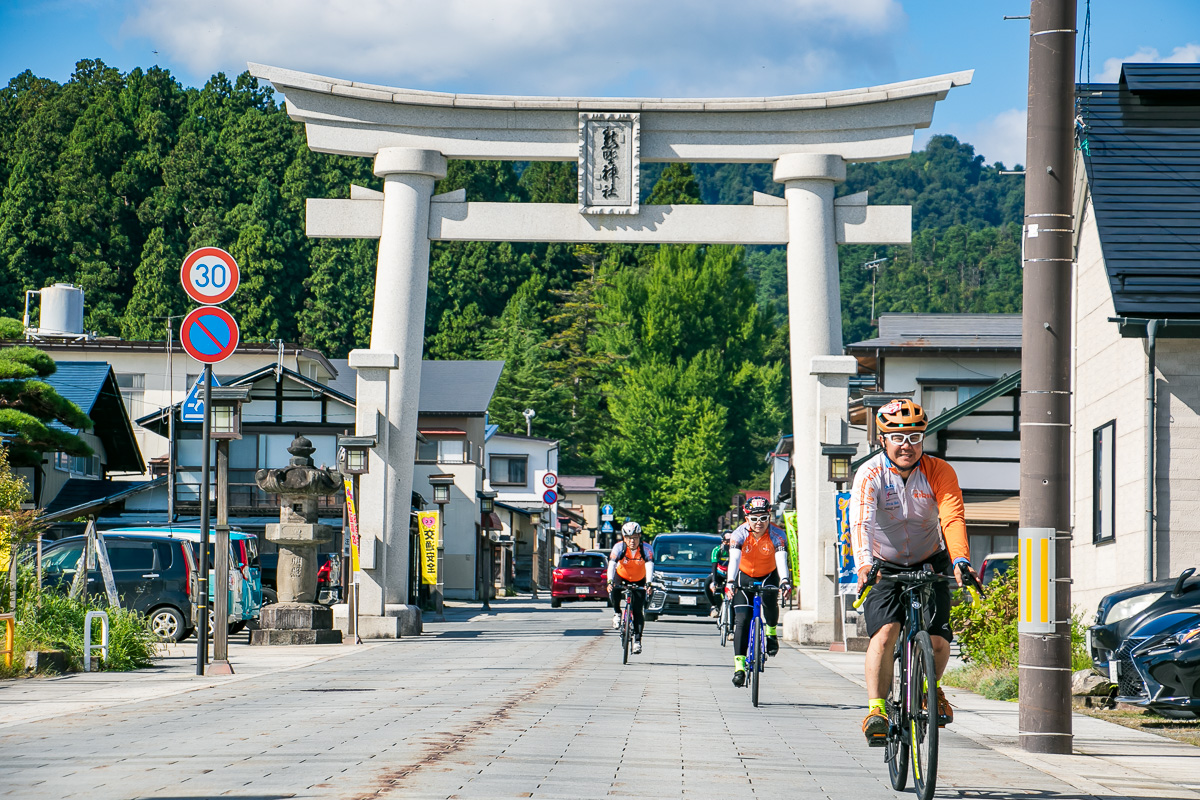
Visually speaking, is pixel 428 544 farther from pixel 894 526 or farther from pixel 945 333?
pixel 894 526

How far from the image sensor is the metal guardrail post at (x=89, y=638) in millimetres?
15164

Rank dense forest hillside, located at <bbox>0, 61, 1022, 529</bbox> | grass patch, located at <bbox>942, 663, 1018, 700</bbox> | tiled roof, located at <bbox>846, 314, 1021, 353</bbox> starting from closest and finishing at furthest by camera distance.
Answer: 1. grass patch, located at <bbox>942, 663, 1018, 700</bbox>
2. tiled roof, located at <bbox>846, 314, 1021, 353</bbox>
3. dense forest hillside, located at <bbox>0, 61, 1022, 529</bbox>

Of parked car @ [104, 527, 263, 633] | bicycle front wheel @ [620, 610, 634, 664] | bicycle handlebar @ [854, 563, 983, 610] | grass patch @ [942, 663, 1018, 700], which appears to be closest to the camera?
bicycle handlebar @ [854, 563, 983, 610]

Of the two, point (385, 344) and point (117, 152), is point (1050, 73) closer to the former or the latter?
point (385, 344)

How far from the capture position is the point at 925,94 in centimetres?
2339

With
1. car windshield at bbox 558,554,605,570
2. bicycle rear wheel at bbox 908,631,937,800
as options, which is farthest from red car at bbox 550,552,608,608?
bicycle rear wheel at bbox 908,631,937,800

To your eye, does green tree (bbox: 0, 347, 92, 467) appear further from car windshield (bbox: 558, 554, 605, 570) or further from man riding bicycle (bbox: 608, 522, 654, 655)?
car windshield (bbox: 558, 554, 605, 570)

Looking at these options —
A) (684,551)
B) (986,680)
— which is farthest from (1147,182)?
(684,551)

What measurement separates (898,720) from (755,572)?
629 cm

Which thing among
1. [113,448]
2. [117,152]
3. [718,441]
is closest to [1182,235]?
[113,448]

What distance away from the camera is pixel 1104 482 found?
17.1 metres

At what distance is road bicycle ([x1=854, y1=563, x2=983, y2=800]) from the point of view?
6238mm

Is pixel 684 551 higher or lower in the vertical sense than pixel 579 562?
higher

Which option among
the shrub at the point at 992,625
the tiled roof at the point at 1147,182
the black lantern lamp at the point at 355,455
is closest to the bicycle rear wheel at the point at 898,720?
the shrub at the point at 992,625
